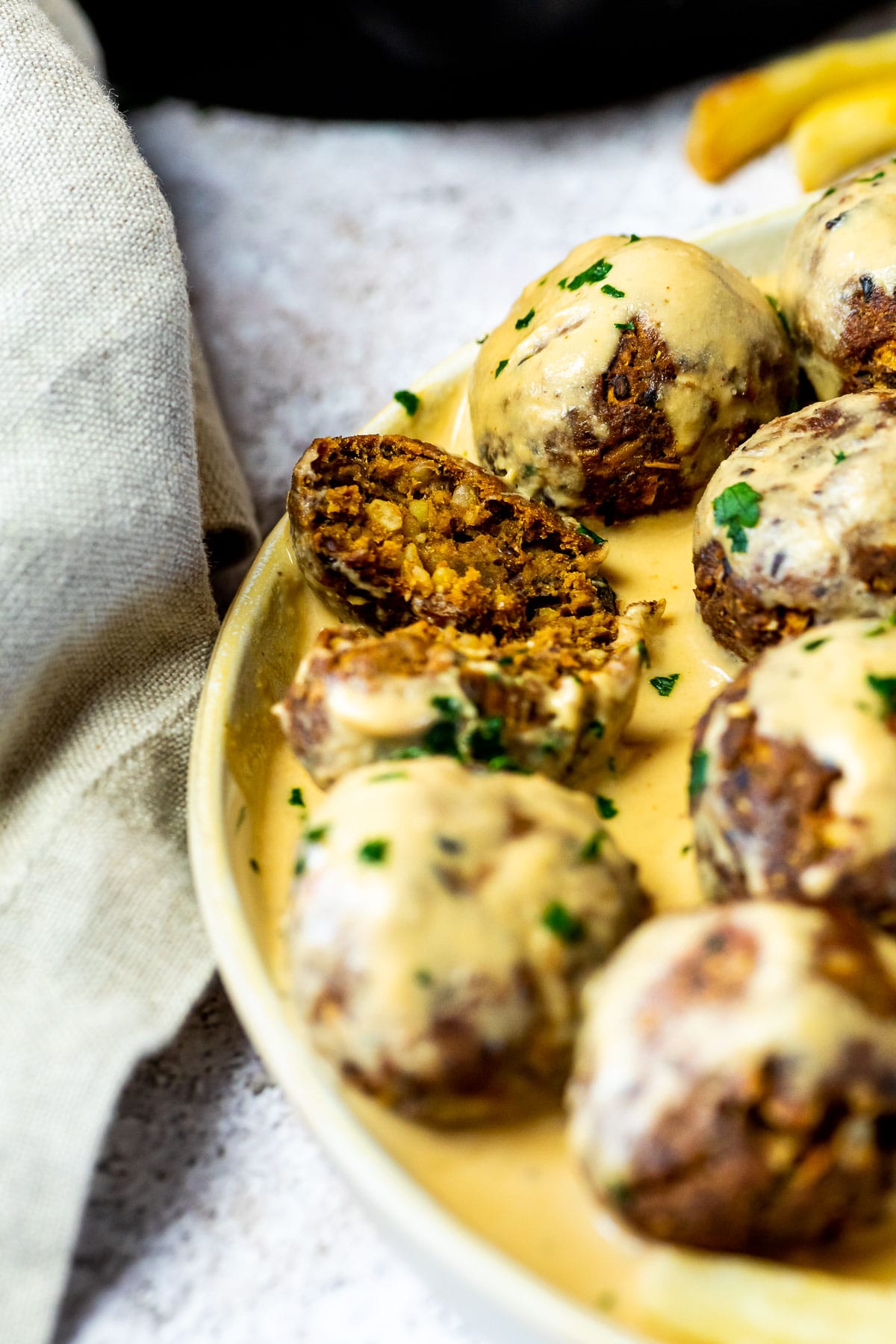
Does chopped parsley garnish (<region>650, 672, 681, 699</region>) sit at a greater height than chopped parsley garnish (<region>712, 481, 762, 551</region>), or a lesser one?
lesser

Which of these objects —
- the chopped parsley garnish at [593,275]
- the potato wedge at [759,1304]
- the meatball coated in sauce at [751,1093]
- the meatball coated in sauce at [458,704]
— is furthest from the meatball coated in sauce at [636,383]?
the potato wedge at [759,1304]

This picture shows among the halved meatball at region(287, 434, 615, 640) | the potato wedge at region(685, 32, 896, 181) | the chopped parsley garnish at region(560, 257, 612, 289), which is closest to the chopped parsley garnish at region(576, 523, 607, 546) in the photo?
the halved meatball at region(287, 434, 615, 640)

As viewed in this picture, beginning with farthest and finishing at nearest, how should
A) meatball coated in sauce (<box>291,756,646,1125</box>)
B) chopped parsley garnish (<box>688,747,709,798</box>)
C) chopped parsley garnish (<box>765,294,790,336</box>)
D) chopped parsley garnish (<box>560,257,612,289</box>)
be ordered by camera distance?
1. chopped parsley garnish (<box>765,294,790,336</box>)
2. chopped parsley garnish (<box>560,257,612,289</box>)
3. chopped parsley garnish (<box>688,747,709,798</box>)
4. meatball coated in sauce (<box>291,756,646,1125</box>)

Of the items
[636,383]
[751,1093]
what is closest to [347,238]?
[636,383]

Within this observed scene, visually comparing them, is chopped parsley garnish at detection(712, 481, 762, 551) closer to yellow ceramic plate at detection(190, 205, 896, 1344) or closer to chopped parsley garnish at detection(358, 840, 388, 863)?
yellow ceramic plate at detection(190, 205, 896, 1344)

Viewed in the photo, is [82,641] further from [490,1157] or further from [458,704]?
[490,1157]

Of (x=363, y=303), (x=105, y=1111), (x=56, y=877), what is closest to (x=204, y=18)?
(x=363, y=303)

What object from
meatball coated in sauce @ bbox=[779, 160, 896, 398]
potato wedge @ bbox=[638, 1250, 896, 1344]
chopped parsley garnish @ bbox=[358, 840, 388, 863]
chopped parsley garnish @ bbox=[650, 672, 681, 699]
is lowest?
potato wedge @ bbox=[638, 1250, 896, 1344]

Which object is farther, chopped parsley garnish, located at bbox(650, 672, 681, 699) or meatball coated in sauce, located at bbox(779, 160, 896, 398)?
meatball coated in sauce, located at bbox(779, 160, 896, 398)

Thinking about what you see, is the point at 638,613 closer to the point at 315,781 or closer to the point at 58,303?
the point at 315,781
